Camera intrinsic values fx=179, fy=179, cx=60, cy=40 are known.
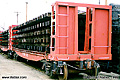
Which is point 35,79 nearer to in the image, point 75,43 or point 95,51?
point 75,43

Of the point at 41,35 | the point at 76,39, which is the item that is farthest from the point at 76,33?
the point at 41,35

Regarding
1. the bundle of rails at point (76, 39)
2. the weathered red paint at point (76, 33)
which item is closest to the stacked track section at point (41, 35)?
the bundle of rails at point (76, 39)

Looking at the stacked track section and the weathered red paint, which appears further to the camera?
the stacked track section

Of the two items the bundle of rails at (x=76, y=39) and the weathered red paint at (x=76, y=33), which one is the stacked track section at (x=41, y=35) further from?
the weathered red paint at (x=76, y=33)

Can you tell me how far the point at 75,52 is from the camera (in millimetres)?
7352

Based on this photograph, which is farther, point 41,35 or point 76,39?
point 41,35

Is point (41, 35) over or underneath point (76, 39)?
over

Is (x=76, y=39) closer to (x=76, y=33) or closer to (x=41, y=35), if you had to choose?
(x=76, y=33)

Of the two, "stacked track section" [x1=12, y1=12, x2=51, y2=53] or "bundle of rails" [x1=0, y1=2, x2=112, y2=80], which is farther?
"stacked track section" [x1=12, y1=12, x2=51, y2=53]

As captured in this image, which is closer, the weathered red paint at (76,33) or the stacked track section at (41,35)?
the weathered red paint at (76,33)

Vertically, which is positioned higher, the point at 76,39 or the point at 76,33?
the point at 76,33

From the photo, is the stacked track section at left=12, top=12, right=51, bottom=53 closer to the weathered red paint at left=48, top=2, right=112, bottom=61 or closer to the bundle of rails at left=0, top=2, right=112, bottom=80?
the bundle of rails at left=0, top=2, right=112, bottom=80

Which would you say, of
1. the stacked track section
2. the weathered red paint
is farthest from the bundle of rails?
the stacked track section

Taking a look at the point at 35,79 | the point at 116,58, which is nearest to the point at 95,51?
the point at 116,58
